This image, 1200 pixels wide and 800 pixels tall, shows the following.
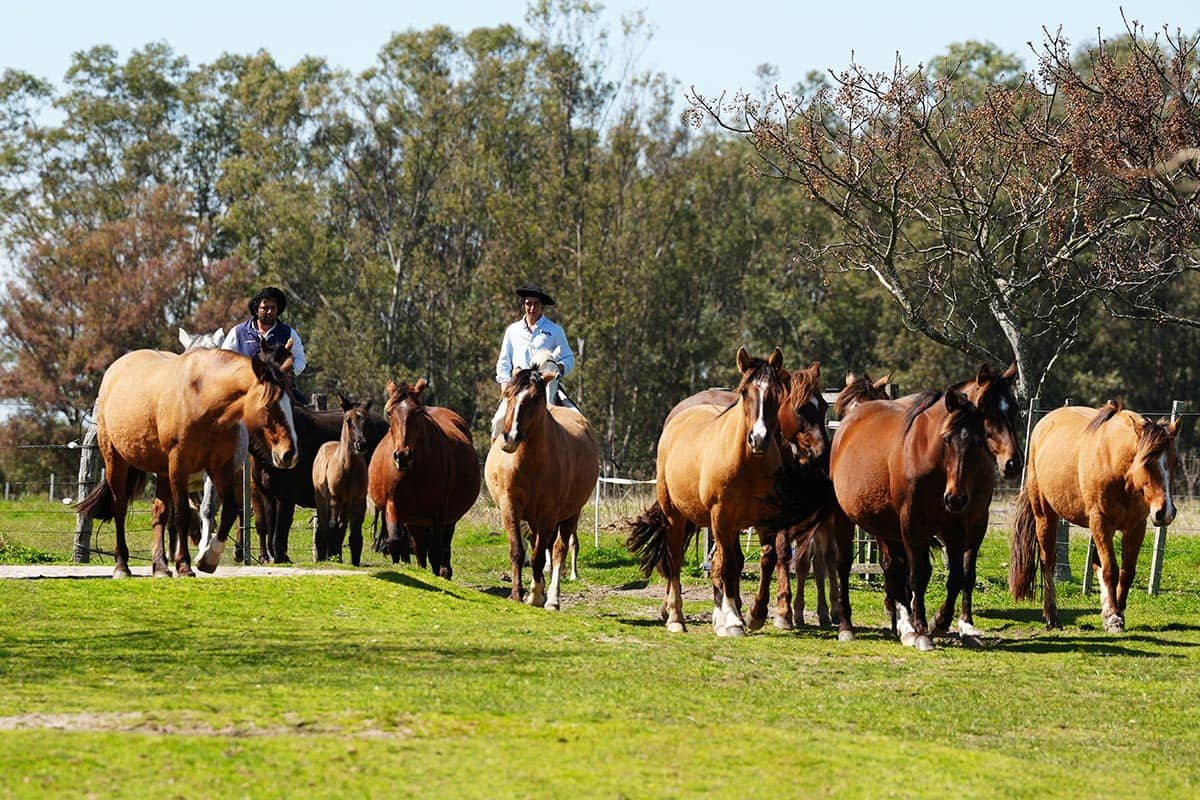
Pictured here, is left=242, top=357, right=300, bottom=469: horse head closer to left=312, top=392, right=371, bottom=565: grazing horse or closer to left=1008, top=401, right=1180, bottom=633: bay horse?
left=312, top=392, right=371, bottom=565: grazing horse

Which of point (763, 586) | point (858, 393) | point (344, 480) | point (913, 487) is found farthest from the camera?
point (344, 480)

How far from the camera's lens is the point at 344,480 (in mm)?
18188

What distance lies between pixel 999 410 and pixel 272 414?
5.62 m

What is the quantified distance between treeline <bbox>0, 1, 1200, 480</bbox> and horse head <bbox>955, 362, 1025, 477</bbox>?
3631 cm

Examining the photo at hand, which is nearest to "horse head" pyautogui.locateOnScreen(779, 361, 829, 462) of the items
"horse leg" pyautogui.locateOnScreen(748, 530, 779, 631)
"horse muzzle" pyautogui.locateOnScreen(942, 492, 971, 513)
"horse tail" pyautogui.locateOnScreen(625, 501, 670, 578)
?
"horse leg" pyautogui.locateOnScreen(748, 530, 779, 631)

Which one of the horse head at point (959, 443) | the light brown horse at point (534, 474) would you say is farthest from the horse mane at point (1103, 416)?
the light brown horse at point (534, 474)

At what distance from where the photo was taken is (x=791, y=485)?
43.5 feet

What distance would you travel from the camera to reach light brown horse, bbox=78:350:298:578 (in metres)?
12.2

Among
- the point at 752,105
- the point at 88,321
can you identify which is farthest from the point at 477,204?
the point at 752,105

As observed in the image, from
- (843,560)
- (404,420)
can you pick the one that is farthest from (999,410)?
(404,420)

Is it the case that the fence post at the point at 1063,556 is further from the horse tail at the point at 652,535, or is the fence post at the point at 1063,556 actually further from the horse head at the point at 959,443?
the horse head at the point at 959,443

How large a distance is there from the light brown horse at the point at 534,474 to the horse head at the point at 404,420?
0.81 metres

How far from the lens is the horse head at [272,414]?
12.1 meters

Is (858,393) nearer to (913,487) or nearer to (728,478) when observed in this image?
(728,478)
